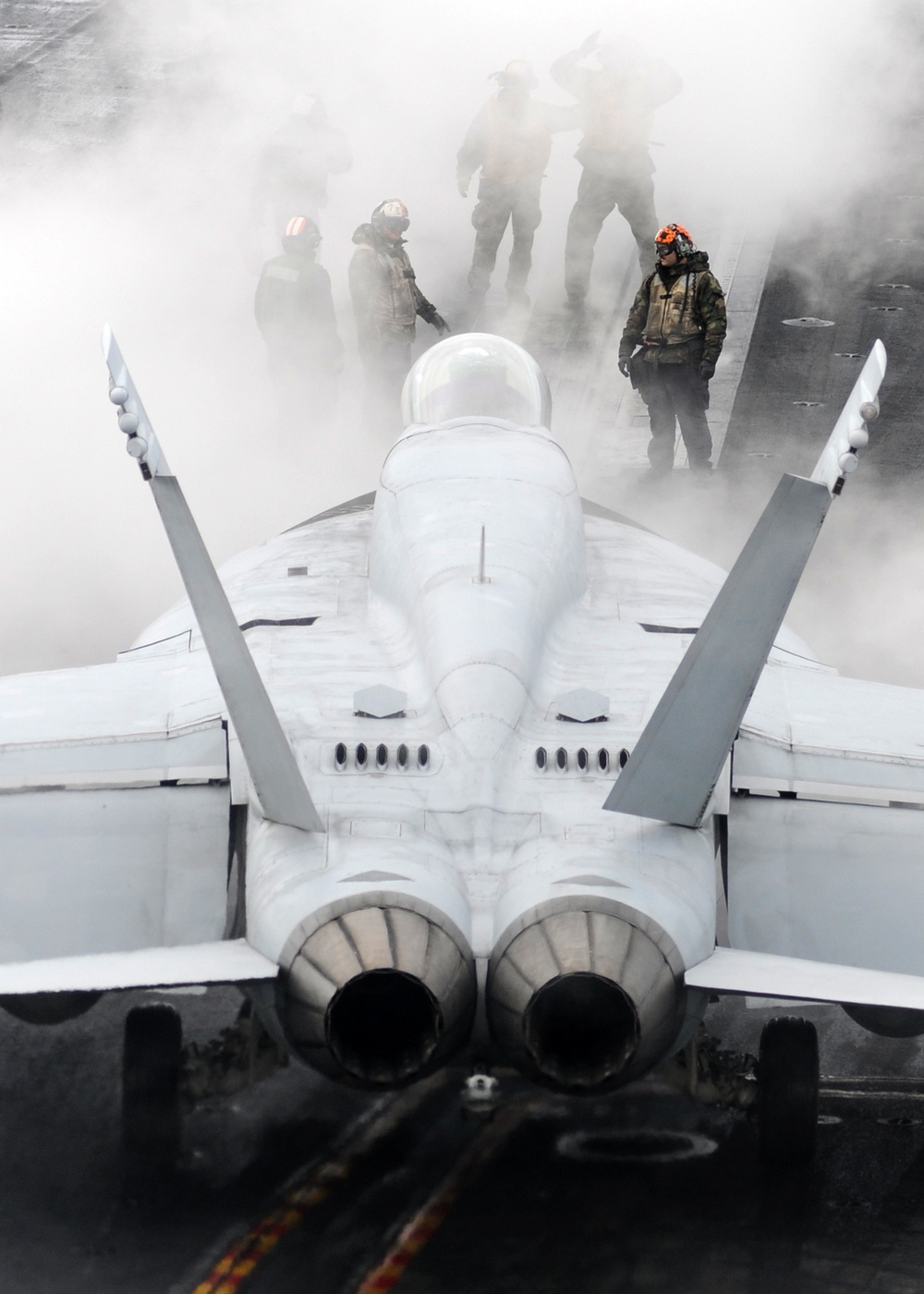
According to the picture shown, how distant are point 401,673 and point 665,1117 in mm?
2417

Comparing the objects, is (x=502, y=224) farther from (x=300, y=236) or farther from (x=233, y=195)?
(x=233, y=195)

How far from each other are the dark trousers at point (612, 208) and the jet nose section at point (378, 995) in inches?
503

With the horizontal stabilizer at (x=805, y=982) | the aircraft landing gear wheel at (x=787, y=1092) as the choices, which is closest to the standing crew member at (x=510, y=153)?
the aircraft landing gear wheel at (x=787, y=1092)

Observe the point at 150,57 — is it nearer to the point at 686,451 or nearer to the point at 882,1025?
the point at 686,451

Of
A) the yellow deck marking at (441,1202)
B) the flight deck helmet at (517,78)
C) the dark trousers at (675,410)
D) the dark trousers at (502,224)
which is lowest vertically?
the yellow deck marking at (441,1202)

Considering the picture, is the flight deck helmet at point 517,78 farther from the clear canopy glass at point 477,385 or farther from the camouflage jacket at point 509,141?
the clear canopy glass at point 477,385

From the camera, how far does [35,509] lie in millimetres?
16328

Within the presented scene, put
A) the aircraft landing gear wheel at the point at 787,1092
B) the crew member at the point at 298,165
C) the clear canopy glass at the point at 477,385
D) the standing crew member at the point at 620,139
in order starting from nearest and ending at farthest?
the aircraft landing gear wheel at the point at 787,1092 → the clear canopy glass at the point at 477,385 → the standing crew member at the point at 620,139 → the crew member at the point at 298,165

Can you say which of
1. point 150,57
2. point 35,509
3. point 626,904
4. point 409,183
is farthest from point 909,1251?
point 150,57

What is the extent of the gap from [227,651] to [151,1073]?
1.92 metres

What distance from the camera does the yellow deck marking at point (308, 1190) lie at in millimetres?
7637

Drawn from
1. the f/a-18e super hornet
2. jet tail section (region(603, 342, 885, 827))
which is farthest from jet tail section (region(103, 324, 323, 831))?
jet tail section (region(603, 342, 885, 827))

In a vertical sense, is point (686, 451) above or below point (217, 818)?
above

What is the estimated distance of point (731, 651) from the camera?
7.24 m
